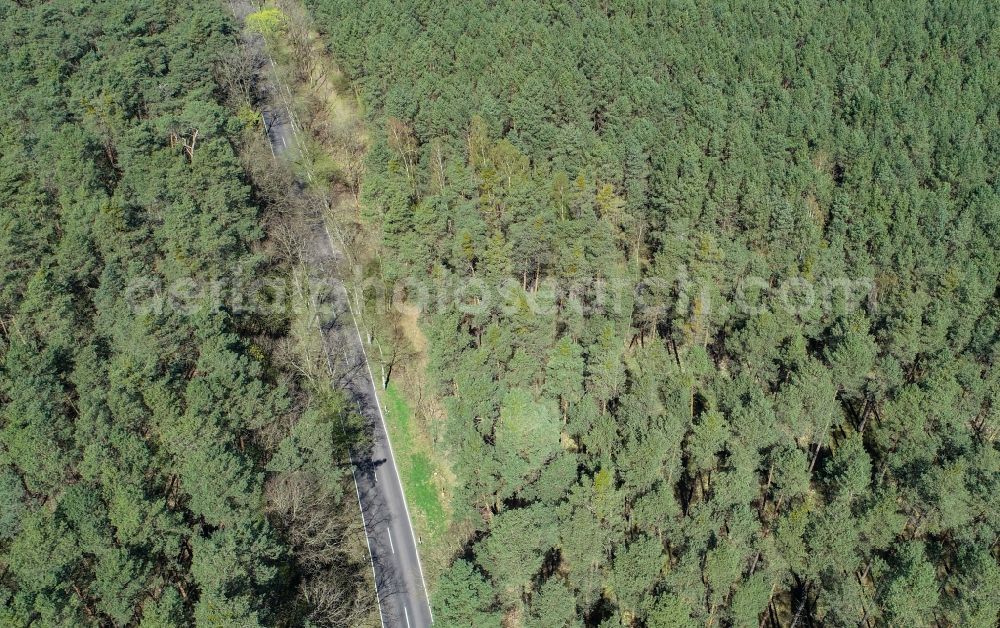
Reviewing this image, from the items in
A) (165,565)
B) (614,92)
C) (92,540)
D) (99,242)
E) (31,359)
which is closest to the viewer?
(92,540)

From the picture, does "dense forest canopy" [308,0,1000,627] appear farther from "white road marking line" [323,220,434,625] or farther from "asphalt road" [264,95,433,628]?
"asphalt road" [264,95,433,628]

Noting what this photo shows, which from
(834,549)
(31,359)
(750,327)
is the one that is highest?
(31,359)

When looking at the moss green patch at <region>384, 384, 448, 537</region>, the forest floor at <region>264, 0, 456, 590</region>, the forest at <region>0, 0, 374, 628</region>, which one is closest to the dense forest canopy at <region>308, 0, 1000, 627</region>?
the forest floor at <region>264, 0, 456, 590</region>

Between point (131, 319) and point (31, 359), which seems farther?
point (131, 319)

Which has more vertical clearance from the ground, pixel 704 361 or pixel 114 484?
pixel 114 484

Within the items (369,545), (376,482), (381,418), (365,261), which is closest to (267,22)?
(365,261)

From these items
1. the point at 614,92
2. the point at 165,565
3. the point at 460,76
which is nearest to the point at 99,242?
the point at 165,565

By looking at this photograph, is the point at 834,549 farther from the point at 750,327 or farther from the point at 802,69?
the point at 802,69
